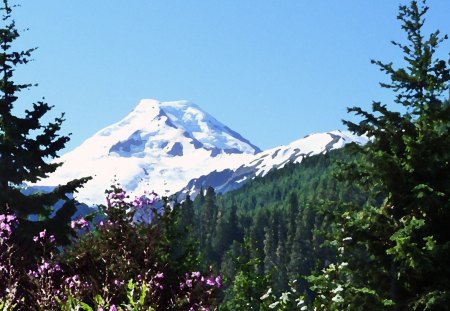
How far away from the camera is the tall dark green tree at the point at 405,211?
40.9ft

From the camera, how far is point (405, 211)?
44.8 feet

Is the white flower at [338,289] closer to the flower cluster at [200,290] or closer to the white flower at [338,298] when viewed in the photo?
the white flower at [338,298]

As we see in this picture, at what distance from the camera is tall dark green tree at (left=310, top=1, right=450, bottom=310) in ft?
40.9

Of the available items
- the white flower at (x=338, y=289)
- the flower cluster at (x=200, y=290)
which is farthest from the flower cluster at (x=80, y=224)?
the white flower at (x=338, y=289)

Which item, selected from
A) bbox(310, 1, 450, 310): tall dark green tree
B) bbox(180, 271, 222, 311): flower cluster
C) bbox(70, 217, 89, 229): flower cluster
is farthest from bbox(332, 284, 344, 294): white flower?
bbox(70, 217, 89, 229): flower cluster

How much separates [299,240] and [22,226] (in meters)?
144

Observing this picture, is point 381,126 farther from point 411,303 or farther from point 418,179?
point 411,303

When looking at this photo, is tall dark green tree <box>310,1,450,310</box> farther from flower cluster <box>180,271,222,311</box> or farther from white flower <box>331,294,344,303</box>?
flower cluster <box>180,271,222,311</box>

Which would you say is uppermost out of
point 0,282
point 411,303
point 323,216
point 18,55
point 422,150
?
point 18,55

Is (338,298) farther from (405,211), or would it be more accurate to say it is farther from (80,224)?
(80,224)

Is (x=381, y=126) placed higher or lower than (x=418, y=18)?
lower

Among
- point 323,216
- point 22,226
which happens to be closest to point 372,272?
point 323,216

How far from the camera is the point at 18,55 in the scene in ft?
74.2

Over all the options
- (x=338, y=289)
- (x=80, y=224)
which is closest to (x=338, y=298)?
(x=338, y=289)
